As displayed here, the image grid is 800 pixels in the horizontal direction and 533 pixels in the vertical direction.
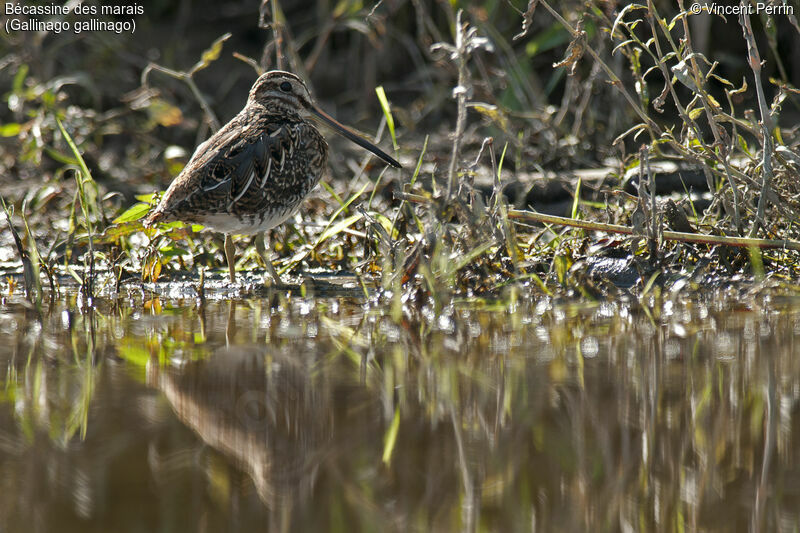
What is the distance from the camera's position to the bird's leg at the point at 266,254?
4719 millimetres

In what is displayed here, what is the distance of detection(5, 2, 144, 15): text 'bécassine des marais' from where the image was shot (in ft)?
22.7

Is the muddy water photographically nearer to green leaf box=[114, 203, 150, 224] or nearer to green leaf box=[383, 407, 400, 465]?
green leaf box=[383, 407, 400, 465]

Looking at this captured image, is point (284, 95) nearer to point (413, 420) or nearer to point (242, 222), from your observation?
point (242, 222)

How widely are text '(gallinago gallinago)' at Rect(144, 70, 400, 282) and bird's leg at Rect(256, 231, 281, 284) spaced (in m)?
0.01

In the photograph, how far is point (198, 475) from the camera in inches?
94.0

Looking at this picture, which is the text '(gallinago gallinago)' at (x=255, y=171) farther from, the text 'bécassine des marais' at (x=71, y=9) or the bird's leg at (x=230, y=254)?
the text 'bécassine des marais' at (x=71, y=9)

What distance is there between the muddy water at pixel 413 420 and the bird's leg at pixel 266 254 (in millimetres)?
664

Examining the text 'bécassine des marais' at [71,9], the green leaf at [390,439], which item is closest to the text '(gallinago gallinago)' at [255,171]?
the green leaf at [390,439]

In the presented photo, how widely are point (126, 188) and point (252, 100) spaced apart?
172cm

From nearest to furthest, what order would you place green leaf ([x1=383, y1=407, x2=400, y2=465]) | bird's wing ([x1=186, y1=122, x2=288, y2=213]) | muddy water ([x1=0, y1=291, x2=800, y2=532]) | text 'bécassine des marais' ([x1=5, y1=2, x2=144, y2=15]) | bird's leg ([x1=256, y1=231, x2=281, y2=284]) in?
muddy water ([x1=0, y1=291, x2=800, y2=532])
green leaf ([x1=383, y1=407, x2=400, y2=465])
bird's wing ([x1=186, y1=122, x2=288, y2=213])
bird's leg ([x1=256, y1=231, x2=281, y2=284])
text 'bécassine des marais' ([x1=5, y1=2, x2=144, y2=15])

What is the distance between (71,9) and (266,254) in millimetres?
3332

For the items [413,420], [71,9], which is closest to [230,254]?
[413,420]

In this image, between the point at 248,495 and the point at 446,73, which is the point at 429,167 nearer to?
the point at 446,73

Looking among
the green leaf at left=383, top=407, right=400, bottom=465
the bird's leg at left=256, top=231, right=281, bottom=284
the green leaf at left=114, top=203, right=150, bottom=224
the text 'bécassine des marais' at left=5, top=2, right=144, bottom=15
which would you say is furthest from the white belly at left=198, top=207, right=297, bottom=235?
the text 'bécassine des marais' at left=5, top=2, right=144, bottom=15
